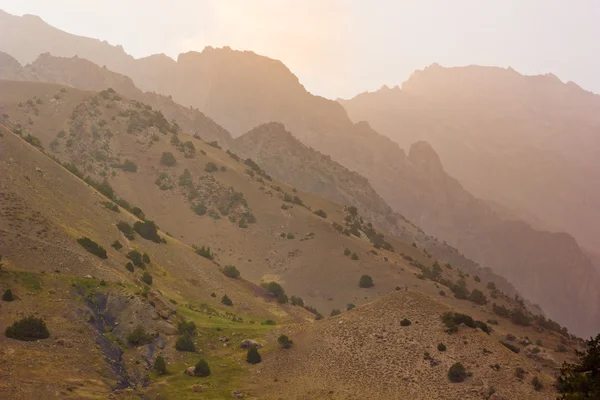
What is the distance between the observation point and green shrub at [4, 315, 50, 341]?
28156 millimetres

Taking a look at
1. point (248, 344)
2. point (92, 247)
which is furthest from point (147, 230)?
point (248, 344)

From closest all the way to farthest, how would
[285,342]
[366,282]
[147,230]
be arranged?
[285,342] < [147,230] < [366,282]

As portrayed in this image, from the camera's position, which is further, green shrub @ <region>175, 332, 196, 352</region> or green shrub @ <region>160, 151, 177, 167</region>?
green shrub @ <region>160, 151, 177, 167</region>

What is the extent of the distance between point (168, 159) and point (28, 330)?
74.9 m

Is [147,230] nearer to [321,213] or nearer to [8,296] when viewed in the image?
[8,296]

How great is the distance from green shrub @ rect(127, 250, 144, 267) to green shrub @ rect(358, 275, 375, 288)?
3672 centimetres

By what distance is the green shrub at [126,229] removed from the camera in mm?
54625

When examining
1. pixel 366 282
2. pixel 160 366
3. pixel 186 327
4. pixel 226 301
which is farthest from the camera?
pixel 366 282

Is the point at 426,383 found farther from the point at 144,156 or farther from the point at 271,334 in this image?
the point at 144,156

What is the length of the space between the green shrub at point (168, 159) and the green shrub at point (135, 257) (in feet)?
174

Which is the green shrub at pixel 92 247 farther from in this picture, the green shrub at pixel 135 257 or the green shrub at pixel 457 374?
the green shrub at pixel 457 374

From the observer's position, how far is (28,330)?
28.7m

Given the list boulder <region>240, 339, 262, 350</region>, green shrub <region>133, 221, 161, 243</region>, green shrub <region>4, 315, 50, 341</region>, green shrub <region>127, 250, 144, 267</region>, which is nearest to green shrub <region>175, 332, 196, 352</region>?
boulder <region>240, 339, 262, 350</region>

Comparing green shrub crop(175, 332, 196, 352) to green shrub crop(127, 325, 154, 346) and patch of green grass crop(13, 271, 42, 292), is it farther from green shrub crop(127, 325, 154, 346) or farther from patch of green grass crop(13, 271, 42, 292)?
patch of green grass crop(13, 271, 42, 292)
